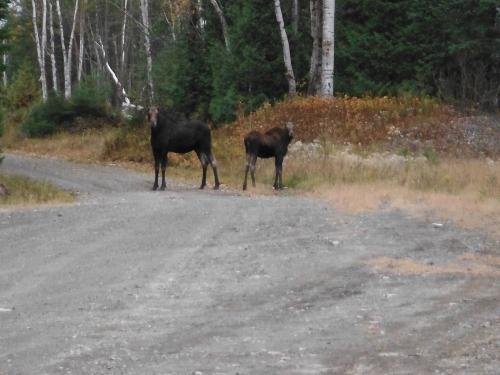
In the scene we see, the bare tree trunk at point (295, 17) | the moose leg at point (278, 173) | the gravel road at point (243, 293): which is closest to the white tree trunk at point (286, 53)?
the bare tree trunk at point (295, 17)

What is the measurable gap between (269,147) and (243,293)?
40.2ft

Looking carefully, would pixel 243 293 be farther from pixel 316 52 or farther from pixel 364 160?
pixel 316 52

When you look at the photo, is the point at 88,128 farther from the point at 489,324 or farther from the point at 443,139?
the point at 489,324

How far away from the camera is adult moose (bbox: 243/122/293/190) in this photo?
74.0 ft

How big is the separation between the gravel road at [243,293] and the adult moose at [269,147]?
4468 millimetres

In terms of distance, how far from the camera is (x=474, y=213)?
17.2 m

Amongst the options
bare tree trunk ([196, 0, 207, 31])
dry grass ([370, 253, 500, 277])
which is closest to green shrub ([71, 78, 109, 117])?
bare tree trunk ([196, 0, 207, 31])

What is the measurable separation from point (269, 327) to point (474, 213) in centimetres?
908

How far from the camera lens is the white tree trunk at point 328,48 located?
29750 millimetres

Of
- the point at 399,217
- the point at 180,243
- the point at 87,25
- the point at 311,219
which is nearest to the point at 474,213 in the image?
the point at 399,217

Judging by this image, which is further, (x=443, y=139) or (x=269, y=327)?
(x=443, y=139)

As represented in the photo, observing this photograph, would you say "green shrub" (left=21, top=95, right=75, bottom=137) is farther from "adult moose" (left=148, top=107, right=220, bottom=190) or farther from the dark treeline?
"adult moose" (left=148, top=107, right=220, bottom=190)

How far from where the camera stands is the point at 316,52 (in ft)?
105

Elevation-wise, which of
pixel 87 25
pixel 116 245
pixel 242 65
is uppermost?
Answer: pixel 87 25
